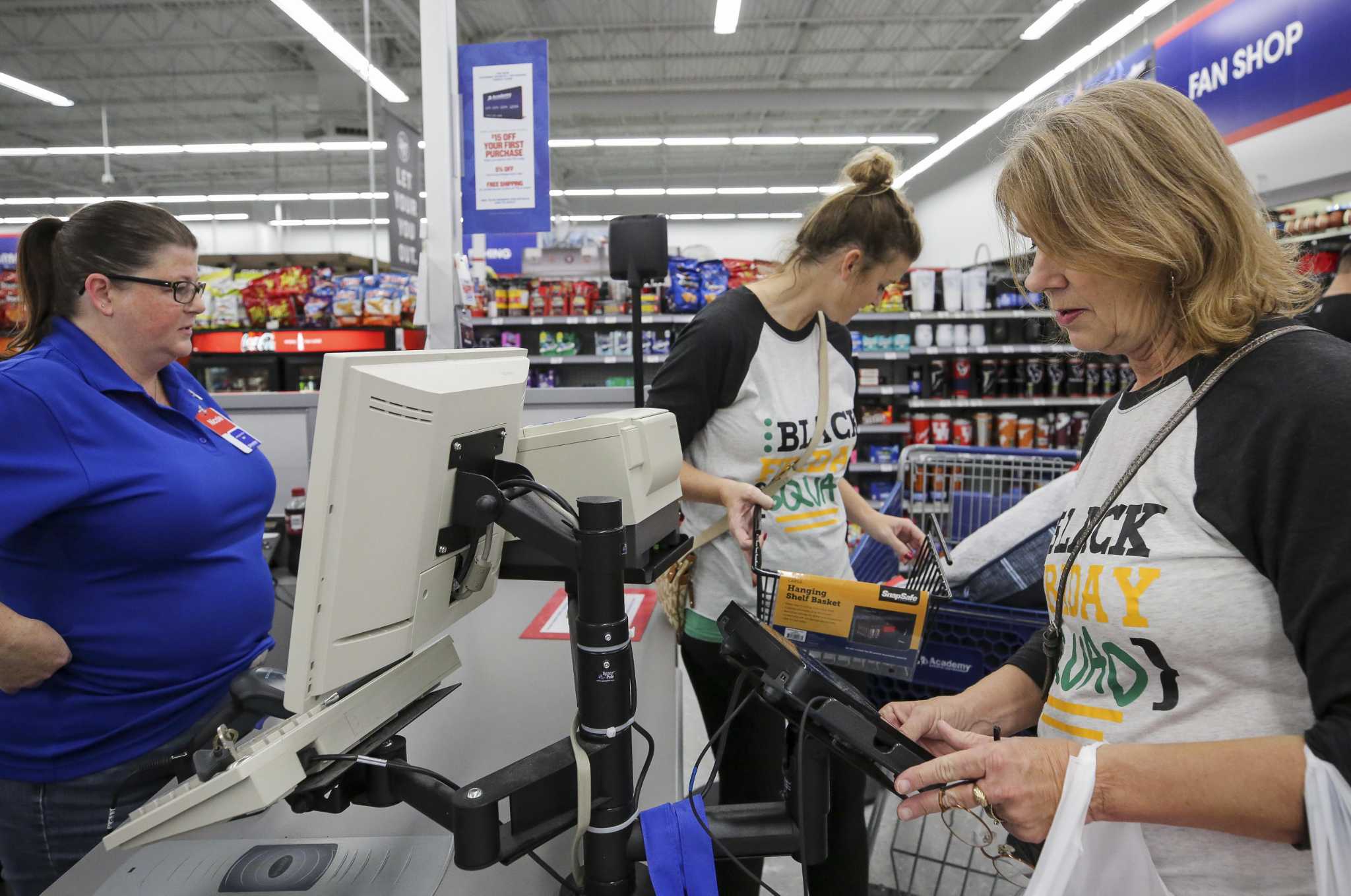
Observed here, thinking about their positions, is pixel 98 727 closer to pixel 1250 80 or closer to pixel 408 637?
pixel 408 637

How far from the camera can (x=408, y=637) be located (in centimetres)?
79

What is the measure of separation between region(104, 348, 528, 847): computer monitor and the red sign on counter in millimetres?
3751

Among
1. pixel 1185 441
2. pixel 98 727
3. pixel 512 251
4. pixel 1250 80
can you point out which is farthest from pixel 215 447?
pixel 512 251

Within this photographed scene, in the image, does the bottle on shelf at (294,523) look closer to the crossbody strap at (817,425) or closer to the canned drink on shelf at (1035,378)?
the crossbody strap at (817,425)

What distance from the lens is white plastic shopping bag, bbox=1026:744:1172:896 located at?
77 cm

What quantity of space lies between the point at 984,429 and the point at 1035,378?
576mm

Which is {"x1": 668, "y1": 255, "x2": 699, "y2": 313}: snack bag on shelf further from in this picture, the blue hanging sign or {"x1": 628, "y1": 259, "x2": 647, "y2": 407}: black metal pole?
{"x1": 628, "y1": 259, "x2": 647, "y2": 407}: black metal pole

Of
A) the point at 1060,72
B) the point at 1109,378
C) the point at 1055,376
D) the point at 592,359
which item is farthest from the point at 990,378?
the point at 1060,72

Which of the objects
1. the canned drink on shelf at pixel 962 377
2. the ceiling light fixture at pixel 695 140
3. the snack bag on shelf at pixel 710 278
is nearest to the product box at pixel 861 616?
the snack bag on shelf at pixel 710 278

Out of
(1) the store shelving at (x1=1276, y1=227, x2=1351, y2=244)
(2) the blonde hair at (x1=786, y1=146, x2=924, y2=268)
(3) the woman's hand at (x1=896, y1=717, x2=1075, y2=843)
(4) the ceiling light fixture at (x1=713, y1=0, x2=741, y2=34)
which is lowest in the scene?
(3) the woman's hand at (x1=896, y1=717, x2=1075, y2=843)

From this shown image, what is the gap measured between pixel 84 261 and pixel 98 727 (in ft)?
2.85

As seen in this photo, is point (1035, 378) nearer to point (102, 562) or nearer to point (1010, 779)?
point (1010, 779)

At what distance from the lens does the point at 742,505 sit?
1562 mm

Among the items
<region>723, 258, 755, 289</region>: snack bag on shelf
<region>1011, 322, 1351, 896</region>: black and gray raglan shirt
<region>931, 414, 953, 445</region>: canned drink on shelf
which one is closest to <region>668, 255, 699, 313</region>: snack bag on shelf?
<region>723, 258, 755, 289</region>: snack bag on shelf
